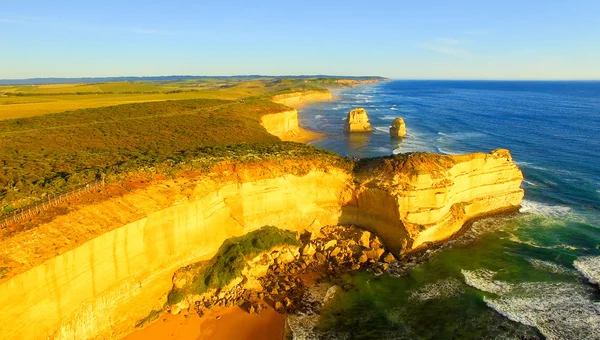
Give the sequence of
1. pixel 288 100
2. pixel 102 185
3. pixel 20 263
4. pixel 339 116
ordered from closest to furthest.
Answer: pixel 20 263, pixel 102 185, pixel 339 116, pixel 288 100

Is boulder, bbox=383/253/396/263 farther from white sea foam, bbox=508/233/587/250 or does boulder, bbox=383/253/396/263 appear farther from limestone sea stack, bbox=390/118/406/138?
limestone sea stack, bbox=390/118/406/138

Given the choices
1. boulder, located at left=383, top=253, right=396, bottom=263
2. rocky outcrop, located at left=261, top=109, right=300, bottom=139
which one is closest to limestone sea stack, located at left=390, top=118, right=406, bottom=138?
rocky outcrop, located at left=261, top=109, right=300, bottom=139

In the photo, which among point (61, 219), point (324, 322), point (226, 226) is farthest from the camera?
point (226, 226)

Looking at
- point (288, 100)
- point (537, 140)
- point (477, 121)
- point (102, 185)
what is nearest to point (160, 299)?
point (102, 185)

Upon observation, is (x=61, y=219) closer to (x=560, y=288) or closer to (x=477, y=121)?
(x=560, y=288)

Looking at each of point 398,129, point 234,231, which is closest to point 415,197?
point 234,231

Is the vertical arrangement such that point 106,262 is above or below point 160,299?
above

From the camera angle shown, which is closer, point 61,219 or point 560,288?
point 61,219
